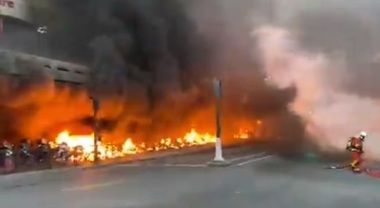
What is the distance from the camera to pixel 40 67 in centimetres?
2438

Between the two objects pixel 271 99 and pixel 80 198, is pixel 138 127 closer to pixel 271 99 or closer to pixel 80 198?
pixel 271 99

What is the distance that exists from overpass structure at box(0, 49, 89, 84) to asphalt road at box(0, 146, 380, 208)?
585cm

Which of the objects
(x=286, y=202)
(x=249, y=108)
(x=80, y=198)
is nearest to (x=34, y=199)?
(x=80, y=198)

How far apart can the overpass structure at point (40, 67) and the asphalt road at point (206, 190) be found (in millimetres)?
5846

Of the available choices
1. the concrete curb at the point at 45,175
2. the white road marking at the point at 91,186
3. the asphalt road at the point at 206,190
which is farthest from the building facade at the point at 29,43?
the white road marking at the point at 91,186

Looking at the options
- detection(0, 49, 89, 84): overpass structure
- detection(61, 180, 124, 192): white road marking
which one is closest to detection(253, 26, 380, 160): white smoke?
detection(61, 180, 124, 192): white road marking

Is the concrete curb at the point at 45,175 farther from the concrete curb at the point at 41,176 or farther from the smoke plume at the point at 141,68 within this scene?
the smoke plume at the point at 141,68

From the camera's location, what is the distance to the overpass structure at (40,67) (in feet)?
74.1

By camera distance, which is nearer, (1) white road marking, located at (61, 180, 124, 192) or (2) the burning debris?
(1) white road marking, located at (61, 180, 124, 192)

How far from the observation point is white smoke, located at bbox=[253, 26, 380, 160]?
1963 cm

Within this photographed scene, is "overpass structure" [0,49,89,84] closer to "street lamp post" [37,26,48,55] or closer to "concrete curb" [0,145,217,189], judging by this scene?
"street lamp post" [37,26,48,55]

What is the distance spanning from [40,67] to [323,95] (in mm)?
10349

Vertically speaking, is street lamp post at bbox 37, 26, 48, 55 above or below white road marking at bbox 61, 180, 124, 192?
above

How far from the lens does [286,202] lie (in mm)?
10680
